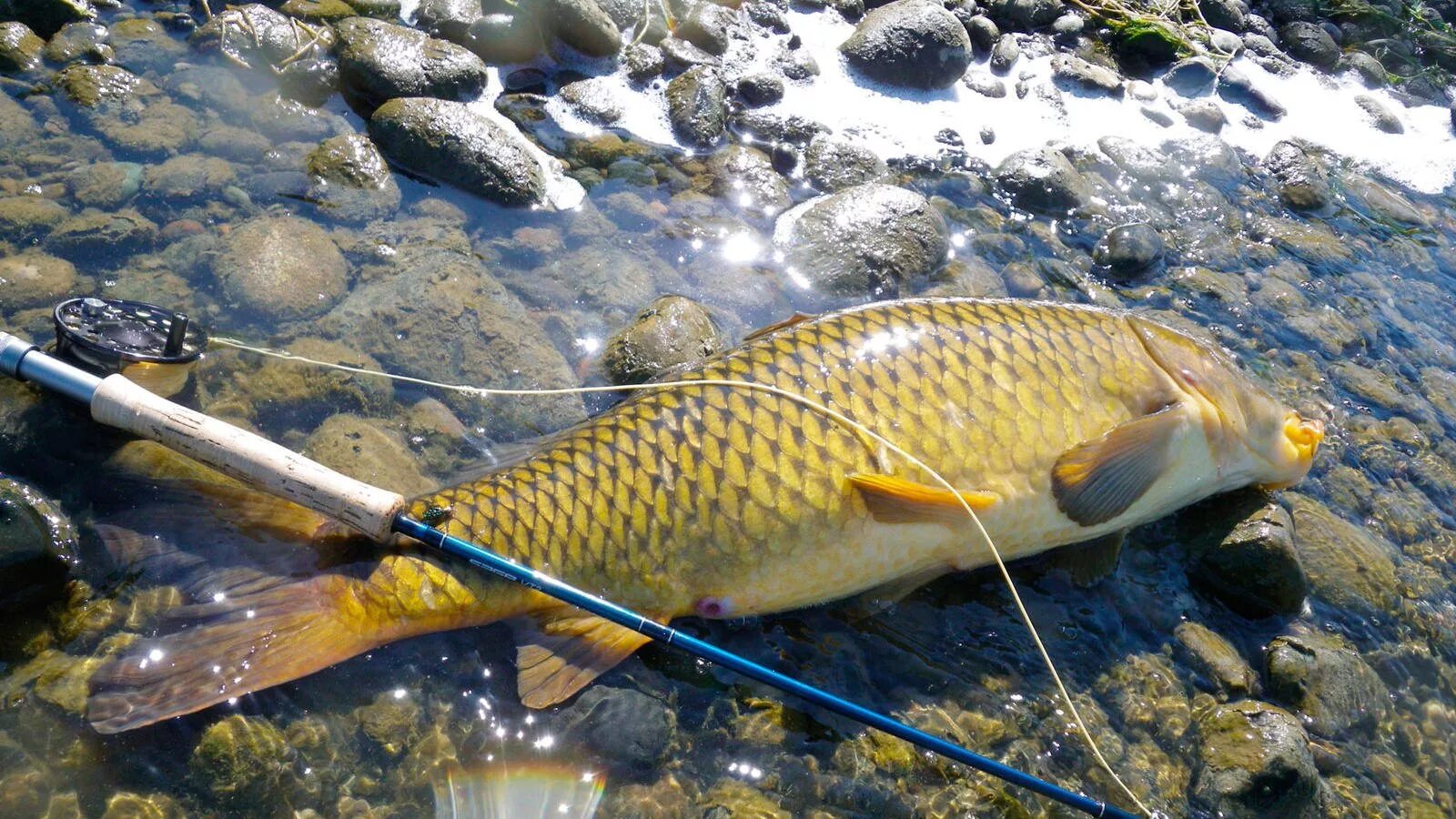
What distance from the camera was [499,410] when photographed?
4562mm

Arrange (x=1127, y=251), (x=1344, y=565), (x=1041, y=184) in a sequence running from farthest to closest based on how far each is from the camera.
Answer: (x=1041, y=184) < (x=1127, y=251) < (x=1344, y=565)

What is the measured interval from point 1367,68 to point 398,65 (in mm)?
9802

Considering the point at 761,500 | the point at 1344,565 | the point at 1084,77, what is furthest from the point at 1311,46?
the point at 761,500

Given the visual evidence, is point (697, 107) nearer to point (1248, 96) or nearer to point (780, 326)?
point (780, 326)

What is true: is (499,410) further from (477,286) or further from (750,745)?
(750,745)

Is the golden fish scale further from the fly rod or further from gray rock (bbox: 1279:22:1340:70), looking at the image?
gray rock (bbox: 1279:22:1340:70)

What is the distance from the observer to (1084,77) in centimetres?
834

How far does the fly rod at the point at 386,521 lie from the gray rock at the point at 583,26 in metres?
4.52

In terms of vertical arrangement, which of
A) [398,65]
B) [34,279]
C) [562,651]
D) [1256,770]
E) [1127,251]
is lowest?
[1256,770]

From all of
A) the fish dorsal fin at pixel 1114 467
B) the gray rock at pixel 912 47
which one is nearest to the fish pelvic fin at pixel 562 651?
the fish dorsal fin at pixel 1114 467

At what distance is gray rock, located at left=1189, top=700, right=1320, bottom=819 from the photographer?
3564mm

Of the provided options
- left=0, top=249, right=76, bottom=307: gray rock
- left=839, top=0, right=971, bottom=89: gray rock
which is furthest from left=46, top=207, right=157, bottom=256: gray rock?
left=839, top=0, right=971, bottom=89: gray rock

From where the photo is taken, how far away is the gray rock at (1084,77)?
8.36 meters

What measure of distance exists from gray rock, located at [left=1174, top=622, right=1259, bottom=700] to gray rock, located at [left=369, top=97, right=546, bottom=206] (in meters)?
4.21
